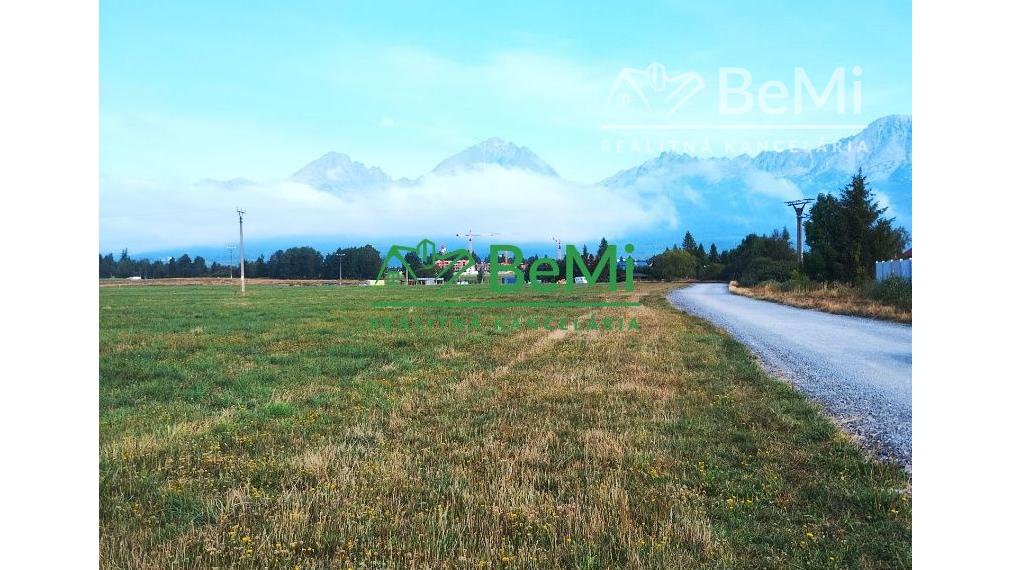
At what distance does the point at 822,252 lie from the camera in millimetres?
44719

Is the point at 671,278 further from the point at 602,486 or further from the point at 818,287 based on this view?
the point at 602,486

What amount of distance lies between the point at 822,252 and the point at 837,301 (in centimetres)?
1624

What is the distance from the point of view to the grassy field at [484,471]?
4719 mm

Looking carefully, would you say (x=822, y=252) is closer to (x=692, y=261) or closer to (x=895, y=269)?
(x=692, y=261)

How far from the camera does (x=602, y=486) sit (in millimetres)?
5953

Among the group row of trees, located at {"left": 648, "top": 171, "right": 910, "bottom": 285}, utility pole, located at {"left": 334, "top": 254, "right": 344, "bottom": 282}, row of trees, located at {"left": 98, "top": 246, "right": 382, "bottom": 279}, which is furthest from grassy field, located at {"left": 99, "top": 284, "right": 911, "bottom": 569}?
row of trees, located at {"left": 648, "top": 171, "right": 910, "bottom": 285}

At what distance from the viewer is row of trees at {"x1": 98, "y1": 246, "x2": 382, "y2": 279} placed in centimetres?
2658

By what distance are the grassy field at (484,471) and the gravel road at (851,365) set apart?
1.71 ft

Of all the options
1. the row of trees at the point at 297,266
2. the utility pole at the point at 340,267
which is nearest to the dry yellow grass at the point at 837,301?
the row of trees at the point at 297,266

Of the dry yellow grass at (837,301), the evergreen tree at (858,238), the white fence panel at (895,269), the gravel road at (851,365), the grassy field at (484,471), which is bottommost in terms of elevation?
the grassy field at (484,471)

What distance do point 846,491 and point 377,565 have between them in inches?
174

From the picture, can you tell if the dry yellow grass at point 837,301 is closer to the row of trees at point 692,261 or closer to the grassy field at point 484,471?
the row of trees at point 692,261

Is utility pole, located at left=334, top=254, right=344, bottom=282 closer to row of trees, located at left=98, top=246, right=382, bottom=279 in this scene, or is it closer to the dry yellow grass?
row of trees, located at left=98, top=246, right=382, bottom=279
